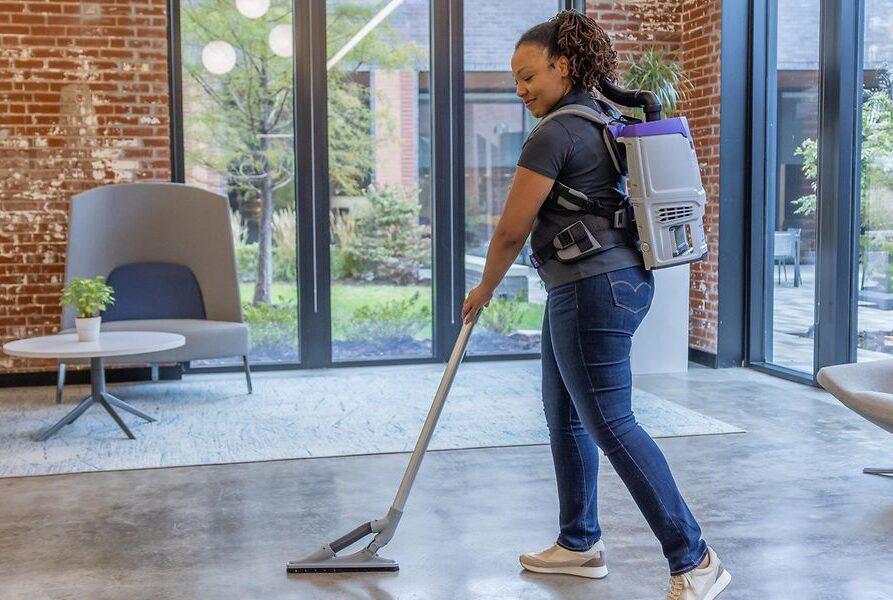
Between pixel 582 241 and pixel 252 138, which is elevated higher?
pixel 252 138

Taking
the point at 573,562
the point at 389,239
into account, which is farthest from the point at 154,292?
the point at 573,562

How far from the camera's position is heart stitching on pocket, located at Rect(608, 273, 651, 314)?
232 centimetres

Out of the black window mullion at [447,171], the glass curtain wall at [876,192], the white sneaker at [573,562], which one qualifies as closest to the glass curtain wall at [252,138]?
the black window mullion at [447,171]

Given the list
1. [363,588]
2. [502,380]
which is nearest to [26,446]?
[363,588]

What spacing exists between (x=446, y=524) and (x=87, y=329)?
7.13 ft

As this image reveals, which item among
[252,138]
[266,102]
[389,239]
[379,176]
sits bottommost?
[389,239]

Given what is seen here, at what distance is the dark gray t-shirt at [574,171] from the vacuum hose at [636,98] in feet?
0.18

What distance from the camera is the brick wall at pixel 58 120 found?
557 centimetres

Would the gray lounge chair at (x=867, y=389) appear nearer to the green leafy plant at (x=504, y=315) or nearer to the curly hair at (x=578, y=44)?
the curly hair at (x=578, y=44)

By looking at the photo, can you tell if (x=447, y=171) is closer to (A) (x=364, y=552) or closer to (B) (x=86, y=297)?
(B) (x=86, y=297)

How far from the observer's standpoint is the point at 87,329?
453cm

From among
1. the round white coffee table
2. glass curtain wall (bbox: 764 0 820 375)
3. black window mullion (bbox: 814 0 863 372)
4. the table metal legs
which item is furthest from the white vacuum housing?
glass curtain wall (bbox: 764 0 820 375)

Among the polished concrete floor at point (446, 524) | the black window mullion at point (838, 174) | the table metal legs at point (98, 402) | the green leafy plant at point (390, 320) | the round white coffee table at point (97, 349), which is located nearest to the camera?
the polished concrete floor at point (446, 524)

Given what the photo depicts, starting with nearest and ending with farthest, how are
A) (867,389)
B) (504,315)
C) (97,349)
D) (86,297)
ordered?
(867,389) < (97,349) < (86,297) < (504,315)
